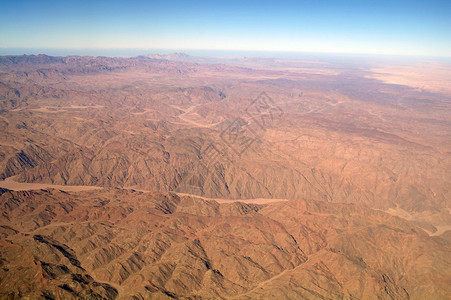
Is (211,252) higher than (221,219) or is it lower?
lower

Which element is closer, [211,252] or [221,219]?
[211,252]

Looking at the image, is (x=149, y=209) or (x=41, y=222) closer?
(x=41, y=222)

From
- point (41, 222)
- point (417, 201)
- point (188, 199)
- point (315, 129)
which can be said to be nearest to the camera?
point (41, 222)

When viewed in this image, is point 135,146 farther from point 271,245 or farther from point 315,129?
point 315,129

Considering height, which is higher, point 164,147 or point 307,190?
point 164,147

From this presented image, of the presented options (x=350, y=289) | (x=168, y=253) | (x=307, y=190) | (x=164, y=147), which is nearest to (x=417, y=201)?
(x=307, y=190)

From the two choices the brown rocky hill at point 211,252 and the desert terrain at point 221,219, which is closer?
the brown rocky hill at point 211,252

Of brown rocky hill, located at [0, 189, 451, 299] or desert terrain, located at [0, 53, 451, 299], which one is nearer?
brown rocky hill, located at [0, 189, 451, 299]

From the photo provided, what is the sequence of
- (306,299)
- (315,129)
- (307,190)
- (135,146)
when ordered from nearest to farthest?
(306,299)
(307,190)
(135,146)
(315,129)
